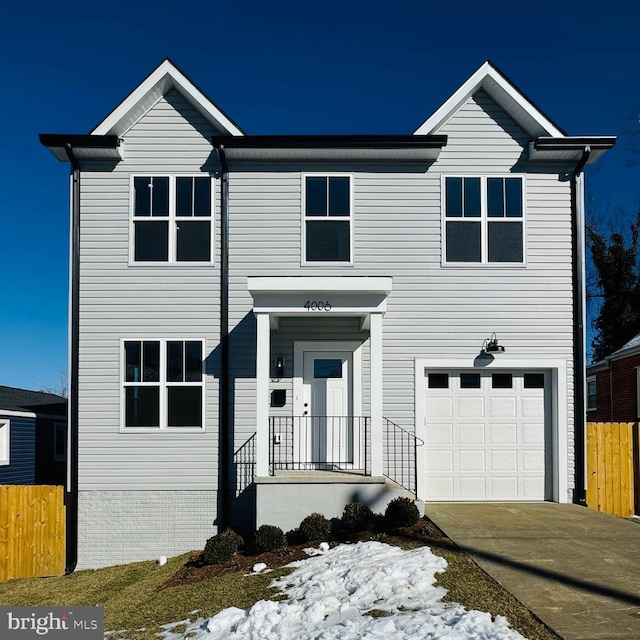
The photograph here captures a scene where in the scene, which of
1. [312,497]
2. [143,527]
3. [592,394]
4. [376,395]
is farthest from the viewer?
[592,394]

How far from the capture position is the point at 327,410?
11.2 meters

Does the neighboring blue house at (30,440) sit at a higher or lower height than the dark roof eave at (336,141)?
lower

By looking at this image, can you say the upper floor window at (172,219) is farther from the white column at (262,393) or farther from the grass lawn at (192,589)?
the grass lawn at (192,589)

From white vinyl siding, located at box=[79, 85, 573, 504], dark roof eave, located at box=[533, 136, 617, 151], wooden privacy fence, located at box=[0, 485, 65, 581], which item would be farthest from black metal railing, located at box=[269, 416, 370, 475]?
dark roof eave, located at box=[533, 136, 617, 151]

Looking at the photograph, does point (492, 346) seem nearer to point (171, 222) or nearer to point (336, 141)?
point (336, 141)

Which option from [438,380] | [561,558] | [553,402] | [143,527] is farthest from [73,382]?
[553,402]

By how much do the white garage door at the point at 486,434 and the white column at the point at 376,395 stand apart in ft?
5.31

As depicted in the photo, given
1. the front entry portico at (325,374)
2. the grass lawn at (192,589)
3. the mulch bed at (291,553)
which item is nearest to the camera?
the grass lawn at (192,589)

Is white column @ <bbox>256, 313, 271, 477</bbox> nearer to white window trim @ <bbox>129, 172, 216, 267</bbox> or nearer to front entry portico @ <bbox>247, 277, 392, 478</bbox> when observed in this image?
front entry portico @ <bbox>247, 277, 392, 478</bbox>

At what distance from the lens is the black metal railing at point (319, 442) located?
35.8ft

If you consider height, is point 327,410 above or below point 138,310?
below

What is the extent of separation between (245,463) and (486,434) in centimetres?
432

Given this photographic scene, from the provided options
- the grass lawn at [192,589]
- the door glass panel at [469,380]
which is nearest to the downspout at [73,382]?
the grass lawn at [192,589]

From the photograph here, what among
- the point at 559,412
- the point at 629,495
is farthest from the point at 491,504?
the point at 629,495
